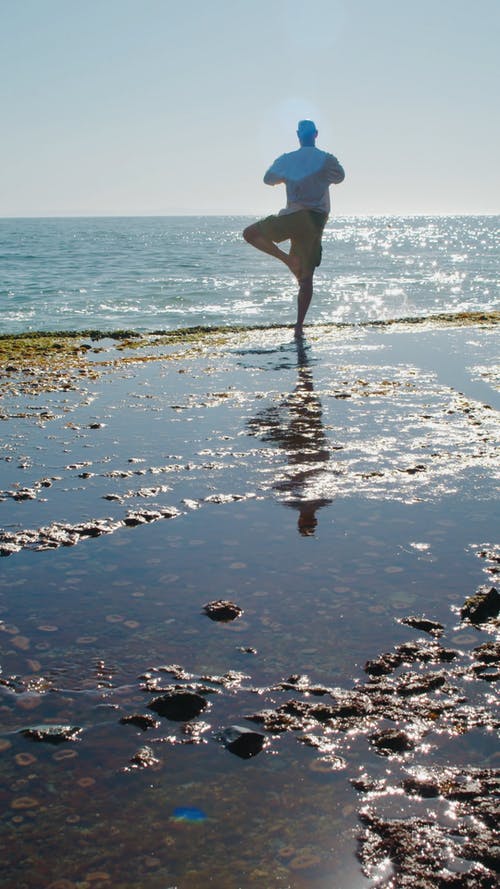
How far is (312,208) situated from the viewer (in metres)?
9.66

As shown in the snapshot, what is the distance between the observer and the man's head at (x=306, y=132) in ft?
31.0

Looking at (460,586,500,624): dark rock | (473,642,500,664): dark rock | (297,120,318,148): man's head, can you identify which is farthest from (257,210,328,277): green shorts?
(473,642,500,664): dark rock

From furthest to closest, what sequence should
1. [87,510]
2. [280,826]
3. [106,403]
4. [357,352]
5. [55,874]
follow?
[357,352] < [106,403] < [87,510] < [280,826] < [55,874]

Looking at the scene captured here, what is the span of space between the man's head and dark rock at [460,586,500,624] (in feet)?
25.8

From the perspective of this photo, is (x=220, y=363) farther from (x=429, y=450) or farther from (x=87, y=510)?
(x=87, y=510)

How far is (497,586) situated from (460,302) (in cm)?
1819

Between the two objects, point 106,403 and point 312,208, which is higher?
point 312,208

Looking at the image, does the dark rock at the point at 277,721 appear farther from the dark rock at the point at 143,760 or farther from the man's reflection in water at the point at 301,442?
the man's reflection in water at the point at 301,442

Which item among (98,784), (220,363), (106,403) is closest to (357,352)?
(220,363)

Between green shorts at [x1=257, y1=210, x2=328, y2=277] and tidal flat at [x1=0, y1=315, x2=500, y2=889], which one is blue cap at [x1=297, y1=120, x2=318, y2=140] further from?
tidal flat at [x1=0, y1=315, x2=500, y2=889]

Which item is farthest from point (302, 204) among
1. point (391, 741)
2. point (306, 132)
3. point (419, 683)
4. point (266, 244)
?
point (391, 741)

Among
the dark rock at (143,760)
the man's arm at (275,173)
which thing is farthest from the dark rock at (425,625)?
the man's arm at (275,173)

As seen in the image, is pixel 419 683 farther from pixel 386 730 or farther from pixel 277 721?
pixel 277 721

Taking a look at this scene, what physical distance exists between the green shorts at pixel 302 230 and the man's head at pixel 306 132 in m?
0.79
